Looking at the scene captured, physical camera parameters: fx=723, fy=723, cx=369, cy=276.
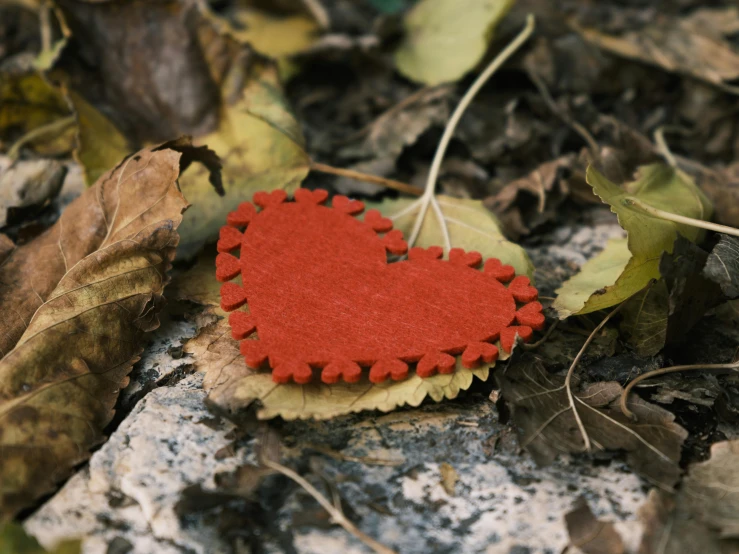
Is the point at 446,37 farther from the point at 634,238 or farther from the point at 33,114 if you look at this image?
the point at 33,114

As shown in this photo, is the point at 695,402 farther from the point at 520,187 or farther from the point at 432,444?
the point at 520,187

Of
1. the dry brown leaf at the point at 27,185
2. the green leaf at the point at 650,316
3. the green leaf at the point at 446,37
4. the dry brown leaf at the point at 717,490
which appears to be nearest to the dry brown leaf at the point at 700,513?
the dry brown leaf at the point at 717,490

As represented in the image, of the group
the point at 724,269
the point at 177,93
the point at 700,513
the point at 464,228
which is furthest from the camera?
the point at 177,93

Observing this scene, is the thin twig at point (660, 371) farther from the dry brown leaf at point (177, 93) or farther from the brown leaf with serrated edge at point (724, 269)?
the dry brown leaf at point (177, 93)

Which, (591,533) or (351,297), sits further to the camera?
(351,297)

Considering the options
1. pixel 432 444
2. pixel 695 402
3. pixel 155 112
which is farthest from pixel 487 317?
pixel 155 112

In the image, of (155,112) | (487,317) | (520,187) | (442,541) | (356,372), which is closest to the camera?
(442,541)

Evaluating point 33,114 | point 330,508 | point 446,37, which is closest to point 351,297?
point 330,508
